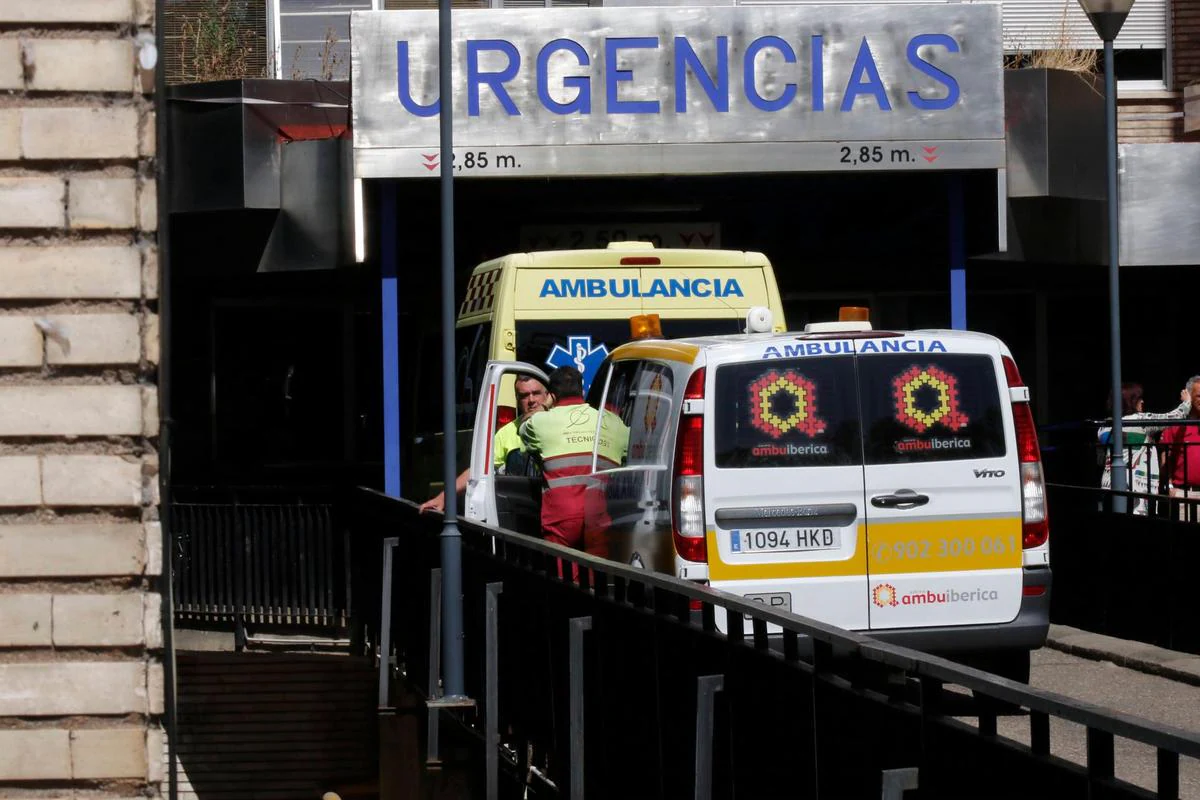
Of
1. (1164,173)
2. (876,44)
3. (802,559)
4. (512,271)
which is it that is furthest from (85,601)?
(1164,173)

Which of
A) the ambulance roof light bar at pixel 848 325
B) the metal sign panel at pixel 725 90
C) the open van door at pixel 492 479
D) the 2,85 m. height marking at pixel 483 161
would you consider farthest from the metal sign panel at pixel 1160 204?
the ambulance roof light bar at pixel 848 325

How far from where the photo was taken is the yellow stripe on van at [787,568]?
29.6ft

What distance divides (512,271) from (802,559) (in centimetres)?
449

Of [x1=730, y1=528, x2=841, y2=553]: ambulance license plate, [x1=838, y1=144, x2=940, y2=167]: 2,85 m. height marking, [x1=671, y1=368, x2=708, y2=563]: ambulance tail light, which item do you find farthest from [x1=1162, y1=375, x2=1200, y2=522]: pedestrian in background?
[x1=671, y1=368, x2=708, y2=563]: ambulance tail light

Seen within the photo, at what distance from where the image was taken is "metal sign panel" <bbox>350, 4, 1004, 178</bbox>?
16.9 meters

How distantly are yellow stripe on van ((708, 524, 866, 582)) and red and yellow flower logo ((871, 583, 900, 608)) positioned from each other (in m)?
0.11

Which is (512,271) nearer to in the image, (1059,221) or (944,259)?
(1059,221)

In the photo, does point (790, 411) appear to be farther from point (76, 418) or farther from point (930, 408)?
point (76, 418)

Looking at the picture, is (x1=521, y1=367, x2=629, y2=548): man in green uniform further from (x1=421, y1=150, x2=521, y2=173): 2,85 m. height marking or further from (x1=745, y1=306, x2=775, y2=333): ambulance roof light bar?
(x1=421, y1=150, x2=521, y2=173): 2,85 m. height marking

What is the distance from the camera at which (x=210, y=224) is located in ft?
60.1

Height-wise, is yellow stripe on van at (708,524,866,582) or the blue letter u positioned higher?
the blue letter u

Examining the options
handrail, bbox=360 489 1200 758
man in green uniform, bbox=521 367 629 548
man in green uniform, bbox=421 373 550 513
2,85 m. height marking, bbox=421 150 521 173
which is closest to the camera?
handrail, bbox=360 489 1200 758

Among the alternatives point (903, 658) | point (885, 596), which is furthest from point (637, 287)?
point (903, 658)

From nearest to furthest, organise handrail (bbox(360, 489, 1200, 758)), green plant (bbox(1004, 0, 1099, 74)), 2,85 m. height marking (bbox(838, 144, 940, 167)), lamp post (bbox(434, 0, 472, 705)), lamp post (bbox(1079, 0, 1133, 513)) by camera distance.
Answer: handrail (bbox(360, 489, 1200, 758))
lamp post (bbox(434, 0, 472, 705))
lamp post (bbox(1079, 0, 1133, 513))
2,85 m. height marking (bbox(838, 144, 940, 167))
green plant (bbox(1004, 0, 1099, 74))
